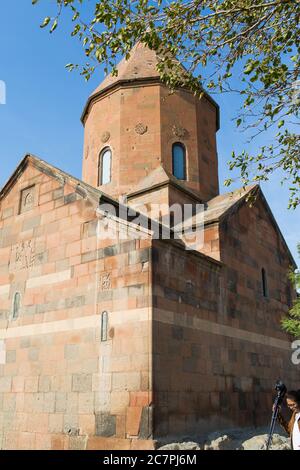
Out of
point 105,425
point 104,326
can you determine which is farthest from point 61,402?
point 104,326

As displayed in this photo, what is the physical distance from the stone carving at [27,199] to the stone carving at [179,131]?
633 cm

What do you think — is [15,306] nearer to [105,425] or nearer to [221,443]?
[105,425]

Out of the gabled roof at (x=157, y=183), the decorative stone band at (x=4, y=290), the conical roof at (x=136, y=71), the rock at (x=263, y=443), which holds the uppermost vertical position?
the conical roof at (x=136, y=71)

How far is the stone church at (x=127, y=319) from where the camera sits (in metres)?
7.76

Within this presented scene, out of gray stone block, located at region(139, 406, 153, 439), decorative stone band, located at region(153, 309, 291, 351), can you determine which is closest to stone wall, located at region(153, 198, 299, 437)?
decorative stone band, located at region(153, 309, 291, 351)

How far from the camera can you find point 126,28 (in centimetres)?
688

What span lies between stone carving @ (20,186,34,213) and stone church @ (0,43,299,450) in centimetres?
4

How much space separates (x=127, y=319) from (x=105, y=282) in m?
0.99

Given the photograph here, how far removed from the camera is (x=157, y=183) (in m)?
13.6

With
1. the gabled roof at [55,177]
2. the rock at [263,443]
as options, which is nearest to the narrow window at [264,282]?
the rock at [263,443]

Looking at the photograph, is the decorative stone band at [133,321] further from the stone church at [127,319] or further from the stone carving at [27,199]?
the stone carving at [27,199]
